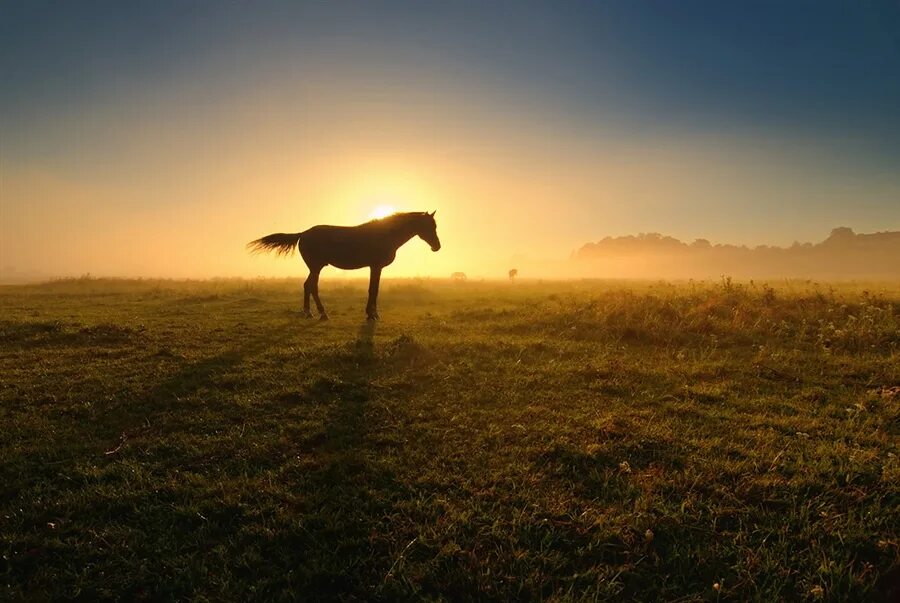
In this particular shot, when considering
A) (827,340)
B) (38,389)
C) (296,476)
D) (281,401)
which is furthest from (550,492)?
(827,340)

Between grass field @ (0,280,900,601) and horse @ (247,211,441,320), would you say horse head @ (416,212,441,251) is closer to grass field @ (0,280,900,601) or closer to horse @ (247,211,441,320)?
horse @ (247,211,441,320)

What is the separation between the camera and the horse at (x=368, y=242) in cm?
1491

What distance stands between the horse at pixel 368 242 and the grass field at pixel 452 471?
5.17 metres

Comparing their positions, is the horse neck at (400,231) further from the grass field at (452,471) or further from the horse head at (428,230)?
the grass field at (452,471)

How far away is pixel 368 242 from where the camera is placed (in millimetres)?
14875

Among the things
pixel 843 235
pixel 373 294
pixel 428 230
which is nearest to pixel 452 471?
Result: pixel 373 294

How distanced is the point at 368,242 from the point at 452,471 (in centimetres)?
1113

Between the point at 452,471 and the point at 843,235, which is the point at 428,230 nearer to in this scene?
the point at 452,471

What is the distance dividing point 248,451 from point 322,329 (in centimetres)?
802

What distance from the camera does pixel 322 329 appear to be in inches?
515

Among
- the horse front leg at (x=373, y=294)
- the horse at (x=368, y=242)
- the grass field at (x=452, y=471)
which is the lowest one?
the grass field at (x=452, y=471)

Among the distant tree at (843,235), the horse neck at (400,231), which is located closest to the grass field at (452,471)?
the horse neck at (400,231)

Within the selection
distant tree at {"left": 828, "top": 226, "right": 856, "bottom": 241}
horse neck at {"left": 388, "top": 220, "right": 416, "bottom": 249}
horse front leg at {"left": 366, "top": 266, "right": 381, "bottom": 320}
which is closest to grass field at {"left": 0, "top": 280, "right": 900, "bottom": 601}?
horse front leg at {"left": 366, "top": 266, "right": 381, "bottom": 320}

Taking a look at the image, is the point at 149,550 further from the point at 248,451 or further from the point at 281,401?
the point at 281,401
